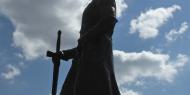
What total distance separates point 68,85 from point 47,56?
0.77 metres

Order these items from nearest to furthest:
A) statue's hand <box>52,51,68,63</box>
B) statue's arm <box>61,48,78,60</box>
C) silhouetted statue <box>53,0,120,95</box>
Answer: silhouetted statue <box>53,0,120,95</box>, statue's hand <box>52,51,68,63</box>, statue's arm <box>61,48,78,60</box>

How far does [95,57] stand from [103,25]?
2.30 feet

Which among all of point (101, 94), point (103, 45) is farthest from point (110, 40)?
point (101, 94)

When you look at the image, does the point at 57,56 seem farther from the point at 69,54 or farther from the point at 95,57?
the point at 95,57

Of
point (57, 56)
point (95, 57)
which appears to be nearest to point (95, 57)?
point (95, 57)

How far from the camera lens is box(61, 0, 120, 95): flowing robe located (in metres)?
16.2

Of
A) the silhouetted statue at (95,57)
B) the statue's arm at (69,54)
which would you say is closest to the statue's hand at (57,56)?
the silhouetted statue at (95,57)

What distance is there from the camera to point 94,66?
1634cm

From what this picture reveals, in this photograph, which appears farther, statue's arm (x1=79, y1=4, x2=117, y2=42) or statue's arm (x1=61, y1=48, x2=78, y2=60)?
statue's arm (x1=61, y1=48, x2=78, y2=60)

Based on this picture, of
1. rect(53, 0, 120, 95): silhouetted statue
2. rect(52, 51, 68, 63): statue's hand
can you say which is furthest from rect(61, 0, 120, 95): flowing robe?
rect(52, 51, 68, 63): statue's hand

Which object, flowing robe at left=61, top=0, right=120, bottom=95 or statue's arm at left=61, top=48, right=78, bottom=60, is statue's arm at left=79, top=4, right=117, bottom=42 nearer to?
flowing robe at left=61, top=0, right=120, bottom=95

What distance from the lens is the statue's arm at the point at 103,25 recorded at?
53.4 feet

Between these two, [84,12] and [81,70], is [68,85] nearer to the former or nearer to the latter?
[81,70]

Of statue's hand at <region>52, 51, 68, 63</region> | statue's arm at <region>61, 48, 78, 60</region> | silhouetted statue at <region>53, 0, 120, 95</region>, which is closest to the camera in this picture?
silhouetted statue at <region>53, 0, 120, 95</region>
